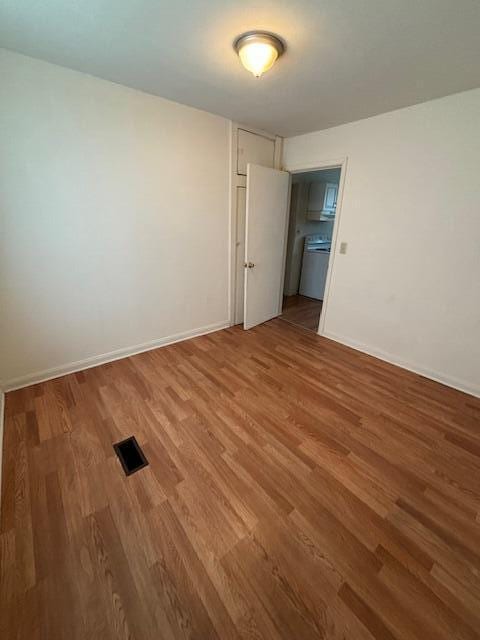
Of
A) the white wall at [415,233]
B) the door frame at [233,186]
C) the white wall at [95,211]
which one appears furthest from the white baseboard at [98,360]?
the white wall at [415,233]

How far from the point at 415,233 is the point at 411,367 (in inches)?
52.7

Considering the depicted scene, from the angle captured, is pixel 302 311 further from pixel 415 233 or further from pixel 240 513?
pixel 240 513

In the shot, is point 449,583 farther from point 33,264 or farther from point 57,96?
point 57,96

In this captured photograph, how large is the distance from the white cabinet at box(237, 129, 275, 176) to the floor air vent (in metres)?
2.98

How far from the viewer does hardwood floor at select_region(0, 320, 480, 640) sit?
968 millimetres

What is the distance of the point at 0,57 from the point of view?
1.67 m

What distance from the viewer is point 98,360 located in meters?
2.55

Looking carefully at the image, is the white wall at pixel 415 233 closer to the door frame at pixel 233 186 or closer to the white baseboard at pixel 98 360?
the door frame at pixel 233 186

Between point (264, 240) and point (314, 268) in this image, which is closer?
point (264, 240)

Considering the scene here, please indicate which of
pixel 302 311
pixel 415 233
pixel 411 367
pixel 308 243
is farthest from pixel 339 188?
pixel 308 243

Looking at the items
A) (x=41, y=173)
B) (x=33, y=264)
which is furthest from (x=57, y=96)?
(x=33, y=264)

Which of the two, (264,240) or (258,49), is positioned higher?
(258,49)


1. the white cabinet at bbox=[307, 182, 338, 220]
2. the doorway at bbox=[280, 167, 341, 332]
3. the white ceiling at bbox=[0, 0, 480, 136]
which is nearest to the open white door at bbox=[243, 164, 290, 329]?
the doorway at bbox=[280, 167, 341, 332]

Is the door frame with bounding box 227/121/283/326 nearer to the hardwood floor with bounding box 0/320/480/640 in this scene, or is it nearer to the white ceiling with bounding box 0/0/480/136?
the white ceiling with bounding box 0/0/480/136
